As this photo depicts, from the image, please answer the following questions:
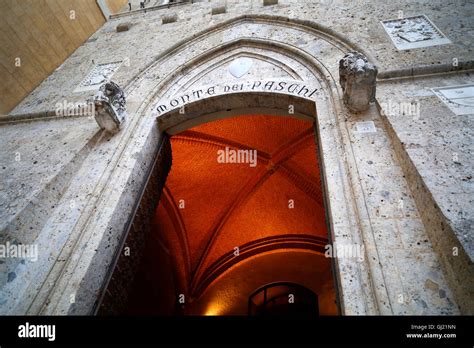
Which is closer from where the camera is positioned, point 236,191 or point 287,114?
point 287,114

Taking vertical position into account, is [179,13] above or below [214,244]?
above

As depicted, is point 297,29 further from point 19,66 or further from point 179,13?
point 19,66

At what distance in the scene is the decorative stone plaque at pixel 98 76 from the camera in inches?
175

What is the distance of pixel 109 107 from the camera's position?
11.0ft

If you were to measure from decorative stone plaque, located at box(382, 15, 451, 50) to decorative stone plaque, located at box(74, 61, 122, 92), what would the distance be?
12.4 feet

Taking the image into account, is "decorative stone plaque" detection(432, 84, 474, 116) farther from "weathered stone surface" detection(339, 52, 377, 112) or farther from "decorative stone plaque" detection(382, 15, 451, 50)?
"decorative stone plaque" detection(382, 15, 451, 50)

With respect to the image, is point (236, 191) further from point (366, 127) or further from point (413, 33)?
point (366, 127)

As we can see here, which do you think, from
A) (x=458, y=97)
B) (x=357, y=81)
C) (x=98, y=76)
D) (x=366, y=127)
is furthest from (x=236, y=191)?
(x=458, y=97)

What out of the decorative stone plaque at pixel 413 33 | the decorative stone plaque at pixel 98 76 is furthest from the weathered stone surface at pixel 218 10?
the decorative stone plaque at pixel 413 33

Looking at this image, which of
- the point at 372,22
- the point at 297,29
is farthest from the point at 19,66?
the point at 372,22

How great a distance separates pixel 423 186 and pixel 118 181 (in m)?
2.54

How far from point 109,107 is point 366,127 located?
2565mm

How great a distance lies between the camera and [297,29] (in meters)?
4.41

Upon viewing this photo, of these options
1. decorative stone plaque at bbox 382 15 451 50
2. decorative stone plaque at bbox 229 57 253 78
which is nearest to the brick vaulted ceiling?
decorative stone plaque at bbox 229 57 253 78
